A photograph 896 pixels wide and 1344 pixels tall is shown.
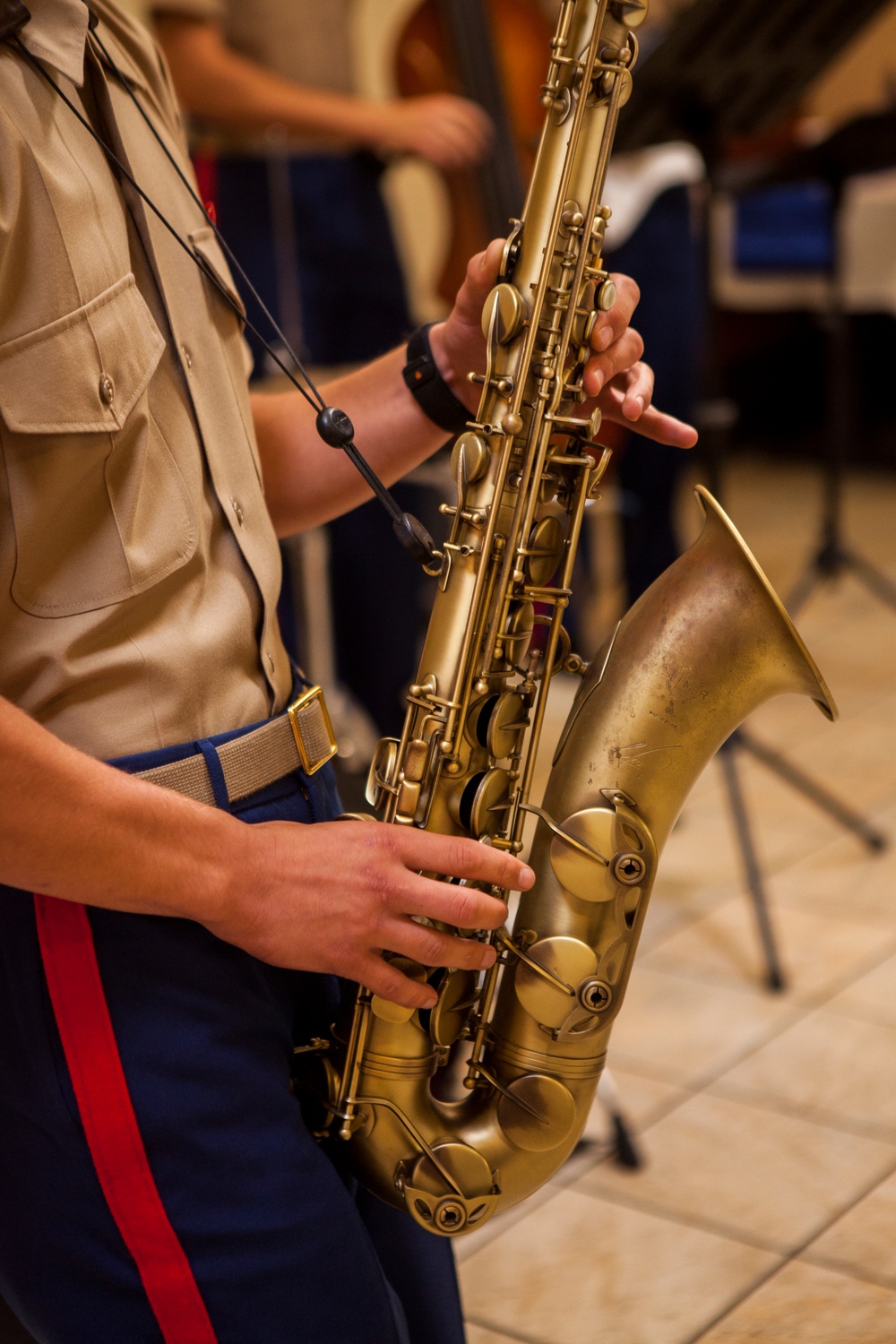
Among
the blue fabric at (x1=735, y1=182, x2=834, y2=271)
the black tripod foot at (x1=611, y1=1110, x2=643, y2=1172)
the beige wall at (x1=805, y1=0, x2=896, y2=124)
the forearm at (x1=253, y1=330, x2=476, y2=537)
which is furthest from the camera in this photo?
the beige wall at (x1=805, y1=0, x2=896, y2=124)

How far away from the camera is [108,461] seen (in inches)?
38.7

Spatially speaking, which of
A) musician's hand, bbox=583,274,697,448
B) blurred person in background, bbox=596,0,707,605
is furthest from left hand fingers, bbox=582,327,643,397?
blurred person in background, bbox=596,0,707,605

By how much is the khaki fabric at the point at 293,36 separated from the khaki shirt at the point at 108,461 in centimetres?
184

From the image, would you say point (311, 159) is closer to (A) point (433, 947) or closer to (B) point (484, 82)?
(B) point (484, 82)

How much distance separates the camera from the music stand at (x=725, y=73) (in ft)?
7.82

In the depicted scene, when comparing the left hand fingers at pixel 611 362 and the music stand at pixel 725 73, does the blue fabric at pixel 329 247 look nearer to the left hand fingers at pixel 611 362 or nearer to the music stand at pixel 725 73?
the music stand at pixel 725 73

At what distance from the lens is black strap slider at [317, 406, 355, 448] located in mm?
1126

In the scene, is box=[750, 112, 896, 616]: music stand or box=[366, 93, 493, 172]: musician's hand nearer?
box=[366, 93, 493, 172]: musician's hand

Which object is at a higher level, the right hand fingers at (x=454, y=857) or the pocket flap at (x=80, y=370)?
the pocket flap at (x=80, y=370)

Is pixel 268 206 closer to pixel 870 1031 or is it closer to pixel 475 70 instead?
pixel 475 70

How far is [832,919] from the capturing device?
2910 millimetres

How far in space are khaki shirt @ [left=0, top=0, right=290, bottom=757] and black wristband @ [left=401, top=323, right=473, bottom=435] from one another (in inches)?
9.2

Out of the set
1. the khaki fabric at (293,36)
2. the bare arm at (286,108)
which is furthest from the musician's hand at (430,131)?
the khaki fabric at (293,36)

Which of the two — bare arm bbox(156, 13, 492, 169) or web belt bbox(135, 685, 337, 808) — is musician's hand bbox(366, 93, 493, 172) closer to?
bare arm bbox(156, 13, 492, 169)
